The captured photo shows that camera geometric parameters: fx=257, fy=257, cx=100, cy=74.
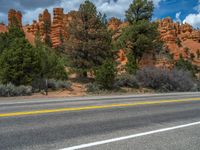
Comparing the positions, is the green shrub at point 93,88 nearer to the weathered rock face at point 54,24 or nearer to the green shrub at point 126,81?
the green shrub at point 126,81

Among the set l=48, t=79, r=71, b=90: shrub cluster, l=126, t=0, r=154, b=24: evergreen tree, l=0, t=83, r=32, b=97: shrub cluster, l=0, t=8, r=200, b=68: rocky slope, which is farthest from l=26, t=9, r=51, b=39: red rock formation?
l=0, t=83, r=32, b=97: shrub cluster

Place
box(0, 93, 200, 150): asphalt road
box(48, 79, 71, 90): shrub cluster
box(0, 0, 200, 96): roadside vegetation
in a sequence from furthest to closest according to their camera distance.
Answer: box(48, 79, 71, 90): shrub cluster < box(0, 0, 200, 96): roadside vegetation < box(0, 93, 200, 150): asphalt road

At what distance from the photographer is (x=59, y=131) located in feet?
19.9

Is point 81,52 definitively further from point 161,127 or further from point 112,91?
point 161,127

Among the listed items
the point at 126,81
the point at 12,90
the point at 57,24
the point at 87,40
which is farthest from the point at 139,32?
the point at 57,24

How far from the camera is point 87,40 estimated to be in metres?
26.3

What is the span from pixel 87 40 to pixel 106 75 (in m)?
6.34

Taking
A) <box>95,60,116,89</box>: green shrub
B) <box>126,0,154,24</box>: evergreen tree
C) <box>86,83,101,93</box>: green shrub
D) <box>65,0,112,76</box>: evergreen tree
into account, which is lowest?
<box>86,83,101,93</box>: green shrub

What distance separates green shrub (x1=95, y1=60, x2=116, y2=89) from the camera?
21250 millimetres

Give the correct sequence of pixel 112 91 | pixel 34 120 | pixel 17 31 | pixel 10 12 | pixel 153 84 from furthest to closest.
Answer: pixel 10 12 → pixel 153 84 → pixel 17 31 → pixel 112 91 → pixel 34 120

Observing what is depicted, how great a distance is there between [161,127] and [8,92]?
11.9 metres

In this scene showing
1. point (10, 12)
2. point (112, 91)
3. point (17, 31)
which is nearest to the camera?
point (112, 91)

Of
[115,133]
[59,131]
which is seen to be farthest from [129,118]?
[59,131]

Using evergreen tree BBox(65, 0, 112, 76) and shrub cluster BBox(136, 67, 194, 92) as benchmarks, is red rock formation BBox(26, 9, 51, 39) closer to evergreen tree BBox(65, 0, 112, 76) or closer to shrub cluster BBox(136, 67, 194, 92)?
evergreen tree BBox(65, 0, 112, 76)
